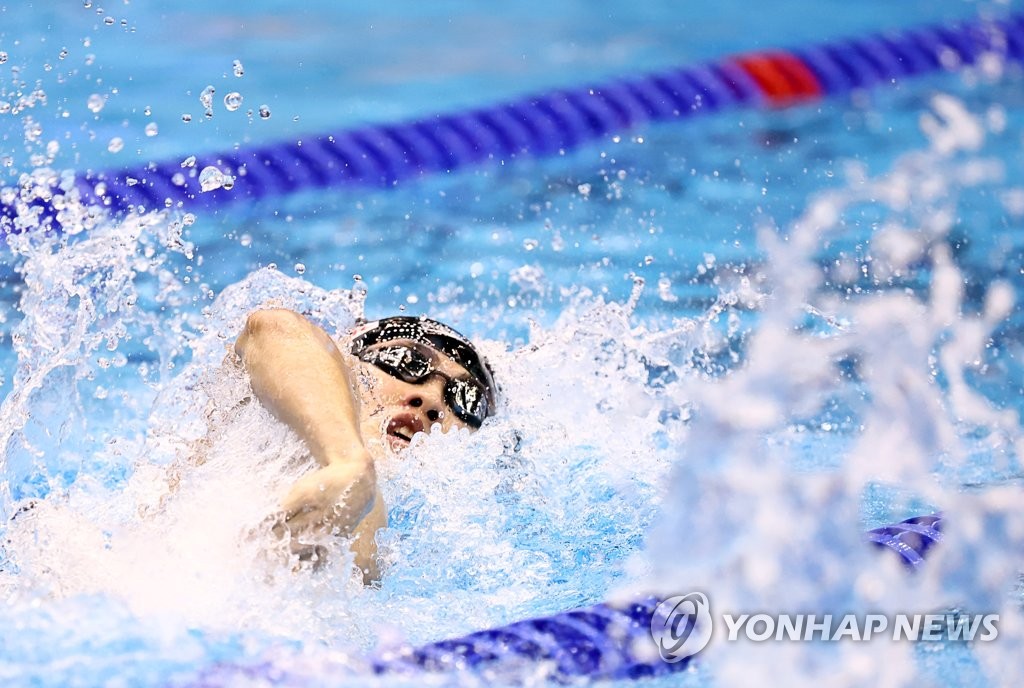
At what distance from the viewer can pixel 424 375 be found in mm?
1994

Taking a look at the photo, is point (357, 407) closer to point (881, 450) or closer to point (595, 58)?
point (881, 450)

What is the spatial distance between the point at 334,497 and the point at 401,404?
514 millimetres

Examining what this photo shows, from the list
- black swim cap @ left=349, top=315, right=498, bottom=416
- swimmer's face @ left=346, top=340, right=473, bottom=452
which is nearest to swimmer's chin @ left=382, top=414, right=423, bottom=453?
swimmer's face @ left=346, top=340, right=473, bottom=452

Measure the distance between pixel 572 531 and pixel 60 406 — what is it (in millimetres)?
945

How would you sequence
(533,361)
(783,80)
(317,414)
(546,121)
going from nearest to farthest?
(317,414) → (533,361) → (546,121) → (783,80)

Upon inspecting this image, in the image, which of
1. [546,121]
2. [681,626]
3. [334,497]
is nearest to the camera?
[334,497]

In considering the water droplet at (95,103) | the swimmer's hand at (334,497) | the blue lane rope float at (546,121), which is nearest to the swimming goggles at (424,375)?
the swimmer's hand at (334,497)

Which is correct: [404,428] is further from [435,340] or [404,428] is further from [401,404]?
[435,340]

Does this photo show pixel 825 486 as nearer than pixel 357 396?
Yes

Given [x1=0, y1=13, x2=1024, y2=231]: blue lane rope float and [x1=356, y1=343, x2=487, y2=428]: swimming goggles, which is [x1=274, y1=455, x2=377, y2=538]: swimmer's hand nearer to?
[x1=356, y1=343, x2=487, y2=428]: swimming goggles


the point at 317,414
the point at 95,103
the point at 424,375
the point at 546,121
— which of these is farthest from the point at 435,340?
the point at 546,121

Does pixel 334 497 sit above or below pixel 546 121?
below

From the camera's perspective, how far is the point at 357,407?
1.71 m

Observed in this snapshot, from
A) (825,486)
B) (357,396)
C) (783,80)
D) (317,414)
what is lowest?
(825,486)
